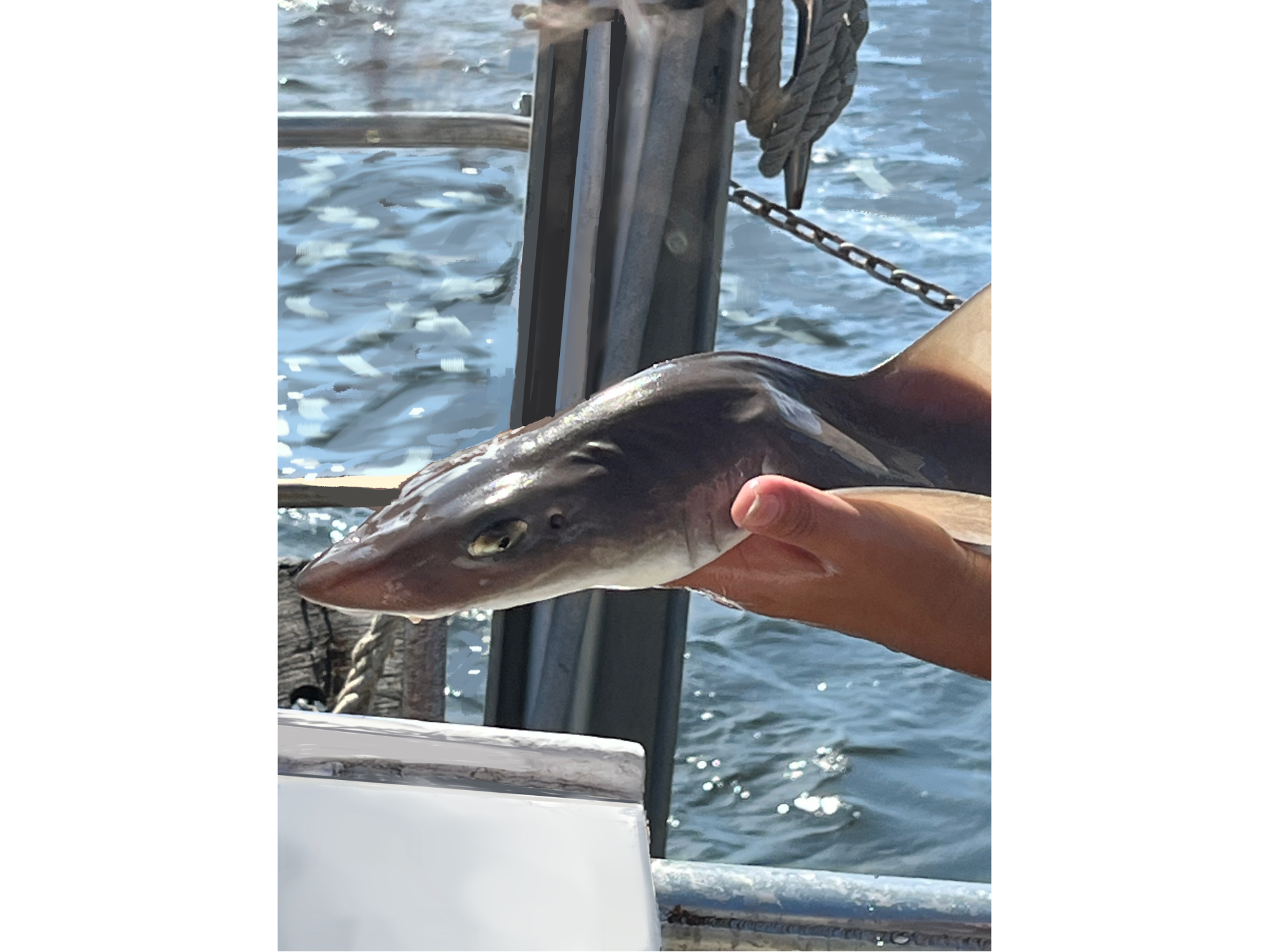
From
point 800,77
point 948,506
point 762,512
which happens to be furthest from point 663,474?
point 800,77

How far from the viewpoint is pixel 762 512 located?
2.41ft

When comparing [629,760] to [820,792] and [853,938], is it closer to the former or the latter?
[853,938]

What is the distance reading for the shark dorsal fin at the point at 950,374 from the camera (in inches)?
32.0

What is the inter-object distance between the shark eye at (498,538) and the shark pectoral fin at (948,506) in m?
0.22

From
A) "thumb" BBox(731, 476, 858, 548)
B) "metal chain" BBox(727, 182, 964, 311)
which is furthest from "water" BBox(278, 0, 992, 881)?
"thumb" BBox(731, 476, 858, 548)

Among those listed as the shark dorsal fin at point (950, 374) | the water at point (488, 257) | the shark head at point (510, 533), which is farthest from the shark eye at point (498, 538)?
the shark dorsal fin at point (950, 374)

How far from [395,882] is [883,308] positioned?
737 mm

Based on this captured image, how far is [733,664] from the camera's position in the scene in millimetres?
1061

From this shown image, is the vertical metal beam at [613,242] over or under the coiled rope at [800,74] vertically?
under

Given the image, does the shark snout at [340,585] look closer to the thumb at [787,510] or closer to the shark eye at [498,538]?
the shark eye at [498,538]

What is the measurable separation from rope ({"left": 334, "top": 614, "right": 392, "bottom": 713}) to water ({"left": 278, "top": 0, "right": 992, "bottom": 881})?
8cm

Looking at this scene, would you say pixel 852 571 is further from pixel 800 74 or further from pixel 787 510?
pixel 800 74
